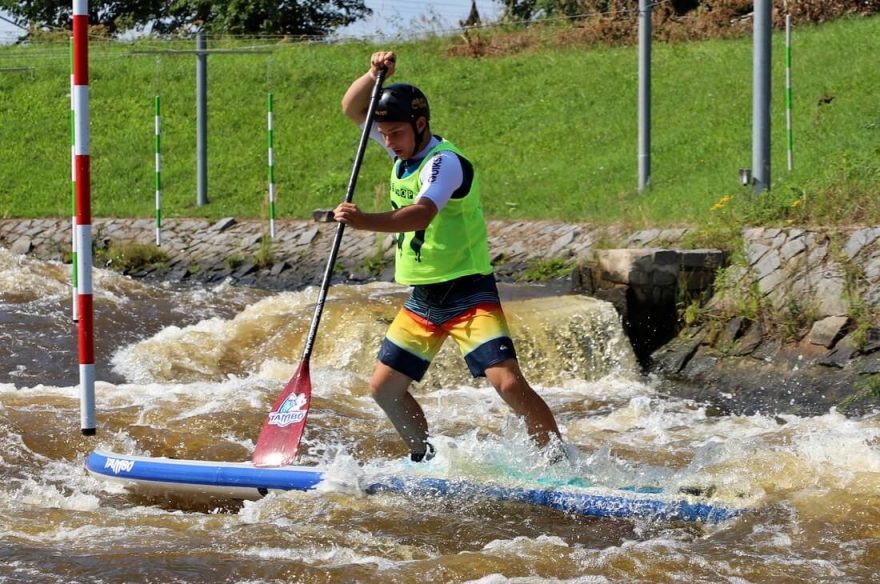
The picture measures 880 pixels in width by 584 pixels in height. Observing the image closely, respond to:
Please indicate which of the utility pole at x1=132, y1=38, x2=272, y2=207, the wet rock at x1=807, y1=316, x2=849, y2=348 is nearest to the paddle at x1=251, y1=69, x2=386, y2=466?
the wet rock at x1=807, y1=316, x2=849, y2=348

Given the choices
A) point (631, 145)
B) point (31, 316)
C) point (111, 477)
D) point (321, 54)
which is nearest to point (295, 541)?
point (111, 477)

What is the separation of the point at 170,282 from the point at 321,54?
10.9m

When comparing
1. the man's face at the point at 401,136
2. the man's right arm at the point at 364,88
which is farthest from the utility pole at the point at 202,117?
the man's face at the point at 401,136

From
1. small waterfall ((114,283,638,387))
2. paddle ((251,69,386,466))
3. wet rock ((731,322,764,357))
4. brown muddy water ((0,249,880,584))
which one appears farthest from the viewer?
small waterfall ((114,283,638,387))

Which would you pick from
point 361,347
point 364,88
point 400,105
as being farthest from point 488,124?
point 400,105

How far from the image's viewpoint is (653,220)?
1352cm

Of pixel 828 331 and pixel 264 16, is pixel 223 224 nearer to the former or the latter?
pixel 828 331

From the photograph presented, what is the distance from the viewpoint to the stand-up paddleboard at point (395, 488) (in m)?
5.37

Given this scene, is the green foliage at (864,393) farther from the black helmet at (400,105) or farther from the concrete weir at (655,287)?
the black helmet at (400,105)

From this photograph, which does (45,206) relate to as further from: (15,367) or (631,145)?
(15,367)

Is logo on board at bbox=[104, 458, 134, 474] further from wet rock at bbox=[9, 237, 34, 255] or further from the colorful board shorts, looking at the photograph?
wet rock at bbox=[9, 237, 34, 255]

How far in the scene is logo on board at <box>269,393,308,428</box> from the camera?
5844 mm

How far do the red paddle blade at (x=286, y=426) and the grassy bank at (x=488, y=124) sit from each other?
6.96m

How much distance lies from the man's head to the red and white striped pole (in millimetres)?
1616
